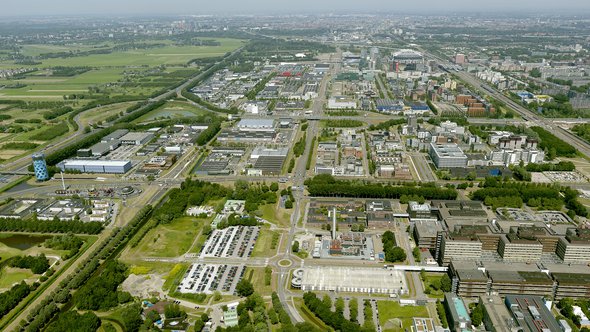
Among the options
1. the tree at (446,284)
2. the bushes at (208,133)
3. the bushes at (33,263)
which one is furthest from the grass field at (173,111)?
the tree at (446,284)

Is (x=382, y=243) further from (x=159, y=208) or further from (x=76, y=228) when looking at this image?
(x=76, y=228)

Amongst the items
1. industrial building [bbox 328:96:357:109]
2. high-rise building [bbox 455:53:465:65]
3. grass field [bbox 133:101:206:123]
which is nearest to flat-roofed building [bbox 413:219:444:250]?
industrial building [bbox 328:96:357:109]

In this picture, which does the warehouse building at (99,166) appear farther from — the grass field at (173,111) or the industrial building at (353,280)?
the industrial building at (353,280)

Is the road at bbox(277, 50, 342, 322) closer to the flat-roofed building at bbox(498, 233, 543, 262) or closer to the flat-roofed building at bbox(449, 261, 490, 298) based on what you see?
the flat-roofed building at bbox(449, 261, 490, 298)

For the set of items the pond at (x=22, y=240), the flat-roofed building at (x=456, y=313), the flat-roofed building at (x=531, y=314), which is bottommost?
the pond at (x=22, y=240)

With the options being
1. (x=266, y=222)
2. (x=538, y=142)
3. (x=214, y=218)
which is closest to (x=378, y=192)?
(x=266, y=222)

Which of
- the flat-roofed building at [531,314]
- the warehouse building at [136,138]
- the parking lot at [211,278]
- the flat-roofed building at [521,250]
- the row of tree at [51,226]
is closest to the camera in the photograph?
the flat-roofed building at [531,314]
